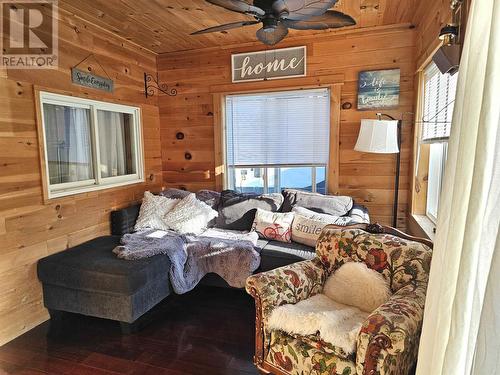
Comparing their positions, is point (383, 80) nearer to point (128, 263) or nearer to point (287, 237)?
point (287, 237)

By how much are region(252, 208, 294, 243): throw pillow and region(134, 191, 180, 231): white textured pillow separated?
0.96m

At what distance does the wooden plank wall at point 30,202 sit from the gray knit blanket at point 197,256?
0.54 m

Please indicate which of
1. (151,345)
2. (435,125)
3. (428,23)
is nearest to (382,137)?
(435,125)

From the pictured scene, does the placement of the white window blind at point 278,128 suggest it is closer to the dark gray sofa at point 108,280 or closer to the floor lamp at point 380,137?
the floor lamp at point 380,137

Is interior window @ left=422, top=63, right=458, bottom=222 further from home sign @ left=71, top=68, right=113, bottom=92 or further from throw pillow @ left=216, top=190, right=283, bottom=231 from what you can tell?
home sign @ left=71, top=68, right=113, bottom=92

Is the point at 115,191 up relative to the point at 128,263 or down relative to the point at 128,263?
up

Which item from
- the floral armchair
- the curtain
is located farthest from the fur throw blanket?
the curtain

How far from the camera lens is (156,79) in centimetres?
414

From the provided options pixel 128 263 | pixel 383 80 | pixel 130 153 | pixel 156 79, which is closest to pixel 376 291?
pixel 128 263

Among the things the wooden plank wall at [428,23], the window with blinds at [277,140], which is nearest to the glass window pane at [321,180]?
the window with blinds at [277,140]

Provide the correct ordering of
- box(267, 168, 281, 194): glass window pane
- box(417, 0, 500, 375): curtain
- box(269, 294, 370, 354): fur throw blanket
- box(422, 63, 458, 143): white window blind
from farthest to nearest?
box(267, 168, 281, 194): glass window pane
box(422, 63, 458, 143): white window blind
box(269, 294, 370, 354): fur throw blanket
box(417, 0, 500, 375): curtain

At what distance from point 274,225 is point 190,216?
2.88 feet

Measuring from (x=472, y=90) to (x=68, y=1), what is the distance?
3.06m

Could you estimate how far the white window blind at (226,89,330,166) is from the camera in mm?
3646
